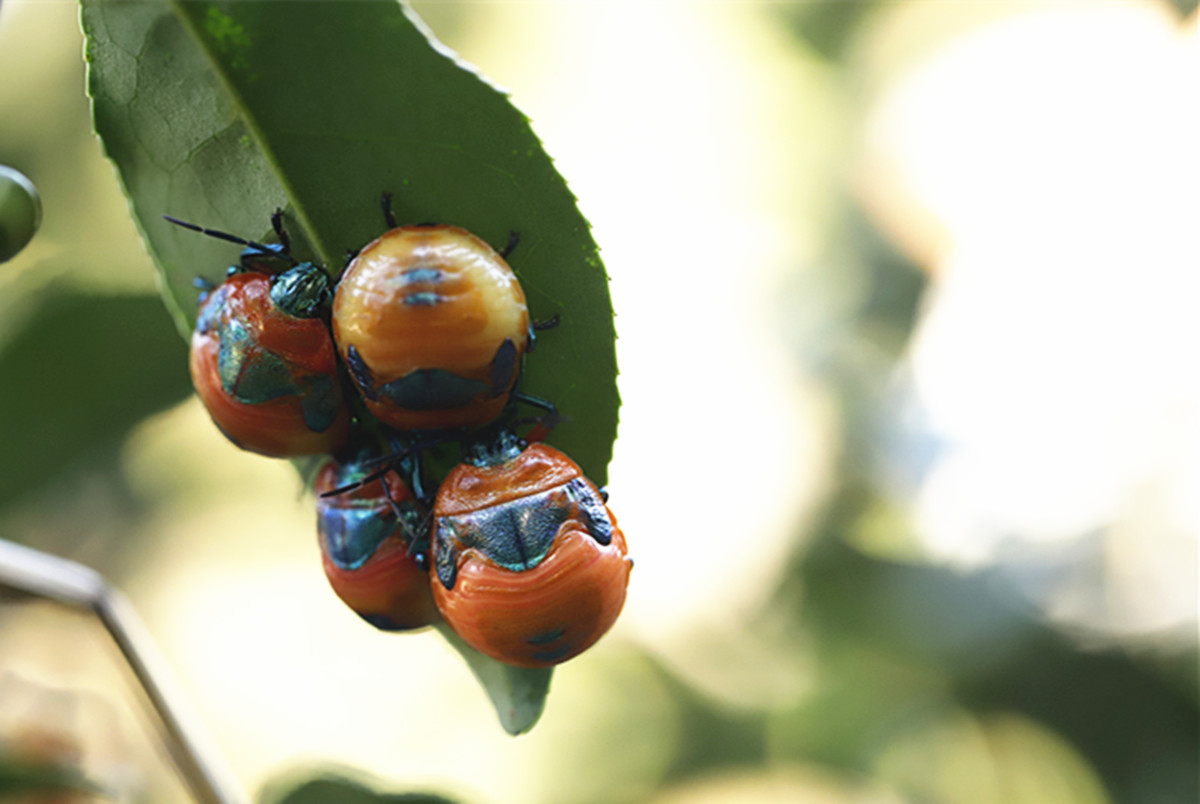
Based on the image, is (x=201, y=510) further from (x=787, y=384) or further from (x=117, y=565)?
(x=787, y=384)

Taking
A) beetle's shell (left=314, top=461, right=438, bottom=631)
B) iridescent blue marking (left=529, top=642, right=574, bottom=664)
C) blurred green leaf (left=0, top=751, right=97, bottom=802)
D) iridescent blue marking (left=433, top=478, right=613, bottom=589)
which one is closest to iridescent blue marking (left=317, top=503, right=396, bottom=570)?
beetle's shell (left=314, top=461, right=438, bottom=631)

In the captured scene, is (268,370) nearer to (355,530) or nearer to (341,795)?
(355,530)

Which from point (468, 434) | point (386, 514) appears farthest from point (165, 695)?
point (468, 434)

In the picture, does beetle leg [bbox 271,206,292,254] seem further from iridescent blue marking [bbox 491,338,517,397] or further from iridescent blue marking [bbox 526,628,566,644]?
iridescent blue marking [bbox 526,628,566,644]

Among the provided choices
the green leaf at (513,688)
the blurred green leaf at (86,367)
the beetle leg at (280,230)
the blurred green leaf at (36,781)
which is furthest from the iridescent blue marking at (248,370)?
the blurred green leaf at (86,367)

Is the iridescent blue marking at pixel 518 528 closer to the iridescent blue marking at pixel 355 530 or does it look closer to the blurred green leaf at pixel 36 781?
the iridescent blue marking at pixel 355 530

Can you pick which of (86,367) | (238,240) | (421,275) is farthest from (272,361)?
(86,367)
